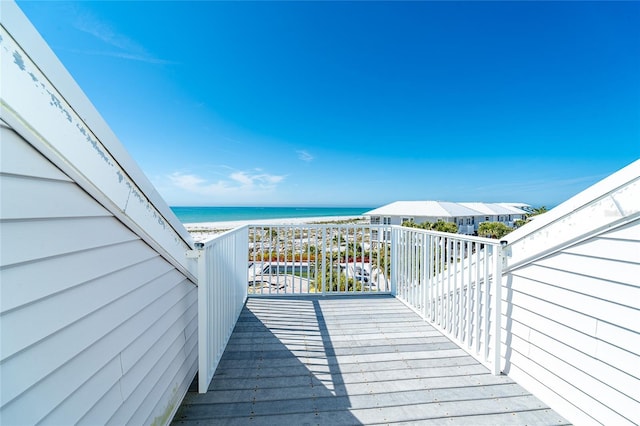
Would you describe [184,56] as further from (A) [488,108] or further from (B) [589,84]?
(B) [589,84]

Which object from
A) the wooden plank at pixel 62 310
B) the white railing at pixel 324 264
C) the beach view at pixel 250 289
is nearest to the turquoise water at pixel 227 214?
the beach view at pixel 250 289

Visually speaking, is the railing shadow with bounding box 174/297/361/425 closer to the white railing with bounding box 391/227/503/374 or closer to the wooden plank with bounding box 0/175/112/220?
the white railing with bounding box 391/227/503/374

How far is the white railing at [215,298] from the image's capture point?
5.66ft

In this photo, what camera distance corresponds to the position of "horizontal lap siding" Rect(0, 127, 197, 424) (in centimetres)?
66

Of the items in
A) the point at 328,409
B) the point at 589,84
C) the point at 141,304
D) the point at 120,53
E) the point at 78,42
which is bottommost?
the point at 328,409

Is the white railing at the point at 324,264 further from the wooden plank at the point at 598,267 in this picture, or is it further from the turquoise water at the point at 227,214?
the turquoise water at the point at 227,214

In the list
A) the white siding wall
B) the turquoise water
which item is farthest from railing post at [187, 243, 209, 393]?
the turquoise water

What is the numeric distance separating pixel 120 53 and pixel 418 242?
6.78m

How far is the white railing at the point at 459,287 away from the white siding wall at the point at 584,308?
136mm

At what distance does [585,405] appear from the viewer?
1.51 meters

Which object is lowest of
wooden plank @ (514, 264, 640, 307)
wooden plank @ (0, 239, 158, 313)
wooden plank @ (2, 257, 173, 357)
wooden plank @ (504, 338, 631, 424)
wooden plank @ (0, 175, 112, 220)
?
wooden plank @ (504, 338, 631, 424)

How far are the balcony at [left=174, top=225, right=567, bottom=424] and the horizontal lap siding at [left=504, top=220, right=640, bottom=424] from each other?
0.47 ft

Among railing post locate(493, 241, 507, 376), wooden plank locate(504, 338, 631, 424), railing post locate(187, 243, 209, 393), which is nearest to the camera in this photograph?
wooden plank locate(504, 338, 631, 424)

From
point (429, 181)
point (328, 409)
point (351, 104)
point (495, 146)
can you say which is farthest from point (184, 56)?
point (429, 181)
